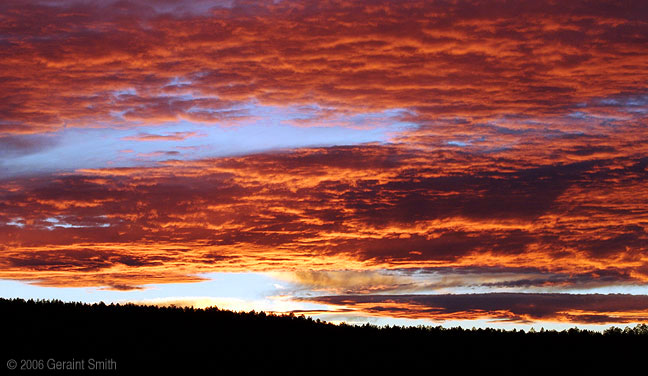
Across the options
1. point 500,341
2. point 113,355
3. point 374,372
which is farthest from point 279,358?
point 500,341

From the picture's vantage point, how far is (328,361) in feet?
65.9

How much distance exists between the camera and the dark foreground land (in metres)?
19.0

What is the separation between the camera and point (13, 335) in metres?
21.2

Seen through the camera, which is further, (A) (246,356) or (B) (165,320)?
(B) (165,320)

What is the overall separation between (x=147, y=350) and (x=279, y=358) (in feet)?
12.3

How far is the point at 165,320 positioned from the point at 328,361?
25.2 feet

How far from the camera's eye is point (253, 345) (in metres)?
21.6

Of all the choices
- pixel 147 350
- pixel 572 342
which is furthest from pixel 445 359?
pixel 147 350

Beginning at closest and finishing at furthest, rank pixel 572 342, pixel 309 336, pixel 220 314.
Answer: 1. pixel 309 336
2. pixel 572 342
3. pixel 220 314

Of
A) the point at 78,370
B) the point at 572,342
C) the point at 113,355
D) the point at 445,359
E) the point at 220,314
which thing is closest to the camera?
the point at 78,370

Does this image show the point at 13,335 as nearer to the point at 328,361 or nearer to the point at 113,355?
the point at 113,355

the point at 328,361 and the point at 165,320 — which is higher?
the point at 165,320

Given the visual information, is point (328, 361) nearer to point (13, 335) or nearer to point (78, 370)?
point (78, 370)

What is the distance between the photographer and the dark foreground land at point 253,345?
62.3 ft
